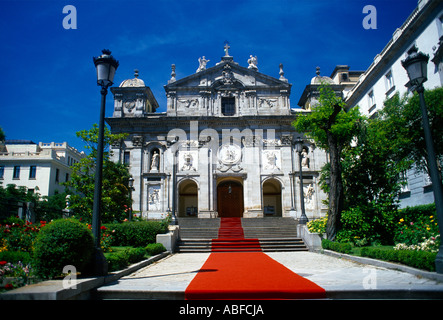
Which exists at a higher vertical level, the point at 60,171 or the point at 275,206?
the point at 60,171

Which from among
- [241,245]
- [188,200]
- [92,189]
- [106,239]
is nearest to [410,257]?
[241,245]

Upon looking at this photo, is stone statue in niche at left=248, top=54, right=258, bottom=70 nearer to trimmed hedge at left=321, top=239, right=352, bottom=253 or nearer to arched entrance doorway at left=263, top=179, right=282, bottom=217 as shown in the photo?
arched entrance doorway at left=263, top=179, right=282, bottom=217

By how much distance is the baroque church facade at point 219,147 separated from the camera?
93.9 feet

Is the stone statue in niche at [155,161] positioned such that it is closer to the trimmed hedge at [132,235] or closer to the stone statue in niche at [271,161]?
the stone statue in niche at [271,161]

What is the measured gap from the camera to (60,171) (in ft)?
152

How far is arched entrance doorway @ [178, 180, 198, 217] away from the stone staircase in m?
9.19

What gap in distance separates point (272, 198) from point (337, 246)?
18016 millimetres

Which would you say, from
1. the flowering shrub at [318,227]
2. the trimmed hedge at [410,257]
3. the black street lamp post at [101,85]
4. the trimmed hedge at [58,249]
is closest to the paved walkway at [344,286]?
the trimmed hedge at [410,257]

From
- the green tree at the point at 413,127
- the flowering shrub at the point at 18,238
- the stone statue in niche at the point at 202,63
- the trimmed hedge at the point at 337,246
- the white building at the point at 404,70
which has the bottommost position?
the trimmed hedge at the point at 337,246

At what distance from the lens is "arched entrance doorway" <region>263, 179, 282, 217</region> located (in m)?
31.1

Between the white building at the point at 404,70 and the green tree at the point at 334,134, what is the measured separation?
3602mm
